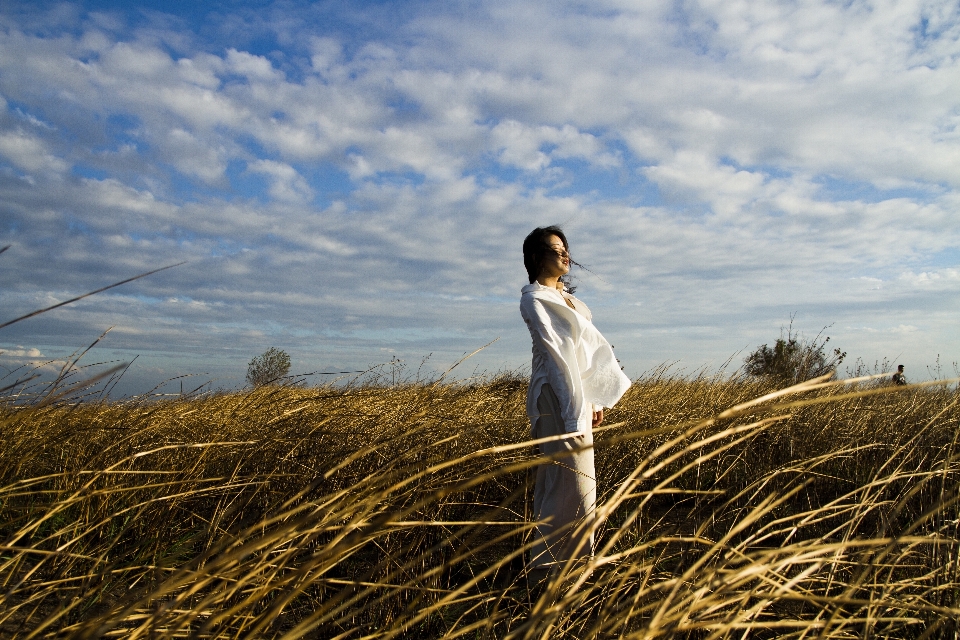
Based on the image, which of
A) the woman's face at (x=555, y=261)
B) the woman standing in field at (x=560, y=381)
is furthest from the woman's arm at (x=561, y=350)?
the woman's face at (x=555, y=261)

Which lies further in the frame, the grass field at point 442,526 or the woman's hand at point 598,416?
the woman's hand at point 598,416

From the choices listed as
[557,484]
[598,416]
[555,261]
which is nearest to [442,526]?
[557,484]

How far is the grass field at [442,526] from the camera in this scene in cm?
109

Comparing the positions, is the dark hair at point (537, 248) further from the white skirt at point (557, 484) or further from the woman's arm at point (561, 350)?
the white skirt at point (557, 484)

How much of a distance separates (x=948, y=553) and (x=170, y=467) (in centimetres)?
320

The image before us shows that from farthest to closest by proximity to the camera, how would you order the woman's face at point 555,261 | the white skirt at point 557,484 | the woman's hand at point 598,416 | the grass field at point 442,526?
1. the woman's face at point 555,261
2. the woman's hand at point 598,416
3. the white skirt at point 557,484
4. the grass field at point 442,526

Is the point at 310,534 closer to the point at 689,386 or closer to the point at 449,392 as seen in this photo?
the point at 449,392

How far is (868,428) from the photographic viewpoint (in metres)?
4.79

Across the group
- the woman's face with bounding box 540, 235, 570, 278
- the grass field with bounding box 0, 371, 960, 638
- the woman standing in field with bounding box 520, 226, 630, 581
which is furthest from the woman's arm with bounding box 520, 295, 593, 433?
the grass field with bounding box 0, 371, 960, 638

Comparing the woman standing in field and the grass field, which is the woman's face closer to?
the woman standing in field

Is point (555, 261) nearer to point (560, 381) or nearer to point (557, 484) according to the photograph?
point (560, 381)

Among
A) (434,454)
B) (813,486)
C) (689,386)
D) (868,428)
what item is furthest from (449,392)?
(689,386)

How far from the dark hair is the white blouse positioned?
120 millimetres

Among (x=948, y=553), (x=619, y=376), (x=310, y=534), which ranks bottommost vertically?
(x=948, y=553)
